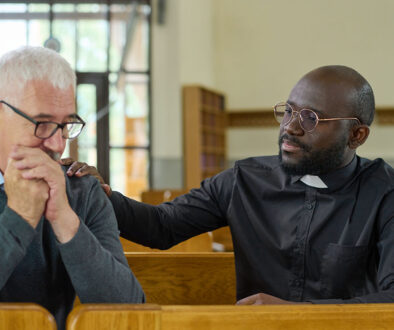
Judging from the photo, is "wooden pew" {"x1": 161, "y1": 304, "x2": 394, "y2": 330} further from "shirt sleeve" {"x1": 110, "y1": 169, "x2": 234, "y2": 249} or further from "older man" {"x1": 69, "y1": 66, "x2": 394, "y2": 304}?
"shirt sleeve" {"x1": 110, "y1": 169, "x2": 234, "y2": 249}

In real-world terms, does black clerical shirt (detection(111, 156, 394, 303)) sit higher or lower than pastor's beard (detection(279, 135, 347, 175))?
lower

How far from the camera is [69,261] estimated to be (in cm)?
125

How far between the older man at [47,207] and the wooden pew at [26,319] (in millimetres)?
243

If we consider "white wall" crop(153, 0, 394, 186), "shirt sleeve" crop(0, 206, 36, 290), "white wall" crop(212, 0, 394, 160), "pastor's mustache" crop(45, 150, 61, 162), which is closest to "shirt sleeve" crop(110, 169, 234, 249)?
"pastor's mustache" crop(45, 150, 61, 162)

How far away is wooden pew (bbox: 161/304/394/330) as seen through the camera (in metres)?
0.97

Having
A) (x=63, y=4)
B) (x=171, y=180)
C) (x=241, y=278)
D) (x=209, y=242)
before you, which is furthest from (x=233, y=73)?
(x=241, y=278)

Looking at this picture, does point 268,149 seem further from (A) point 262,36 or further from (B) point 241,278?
(B) point 241,278

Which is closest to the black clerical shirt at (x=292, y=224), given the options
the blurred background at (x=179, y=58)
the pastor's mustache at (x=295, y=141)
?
the pastor's mustache at (x=295, y=141)

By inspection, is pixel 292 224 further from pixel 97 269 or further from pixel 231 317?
pixel 231 317

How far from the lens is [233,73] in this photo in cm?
1045

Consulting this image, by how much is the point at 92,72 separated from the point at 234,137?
268cm

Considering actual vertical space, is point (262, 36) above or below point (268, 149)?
above

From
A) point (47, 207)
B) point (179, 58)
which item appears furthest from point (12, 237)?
point (179, 58)

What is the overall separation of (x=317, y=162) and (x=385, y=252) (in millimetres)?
364
